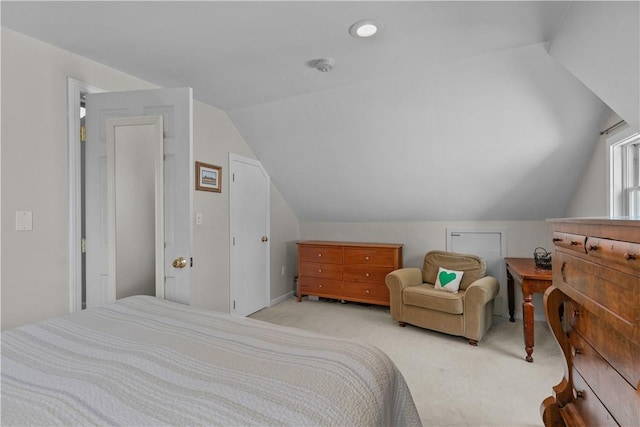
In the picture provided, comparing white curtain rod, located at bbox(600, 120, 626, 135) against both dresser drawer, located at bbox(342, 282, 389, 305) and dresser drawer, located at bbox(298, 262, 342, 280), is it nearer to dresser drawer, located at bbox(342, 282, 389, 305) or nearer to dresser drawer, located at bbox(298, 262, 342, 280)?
dresser drawer, located at bbox(342, 282, 389, 305)

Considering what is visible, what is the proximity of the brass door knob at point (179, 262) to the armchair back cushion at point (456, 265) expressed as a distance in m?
2.80

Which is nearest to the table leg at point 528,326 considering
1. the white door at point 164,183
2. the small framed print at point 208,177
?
the white door at point 164,183

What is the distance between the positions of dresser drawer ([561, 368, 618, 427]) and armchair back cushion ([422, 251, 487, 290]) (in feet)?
6.93

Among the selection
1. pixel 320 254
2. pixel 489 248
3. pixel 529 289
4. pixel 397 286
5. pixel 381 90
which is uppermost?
pixel 381 90

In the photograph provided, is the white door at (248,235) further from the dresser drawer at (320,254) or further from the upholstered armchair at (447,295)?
the upholstered armchair at (447,295)

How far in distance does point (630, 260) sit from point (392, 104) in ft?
7.75

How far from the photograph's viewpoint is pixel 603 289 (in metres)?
1.03

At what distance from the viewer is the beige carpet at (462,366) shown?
6.61 feet

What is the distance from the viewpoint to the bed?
2.77 ft

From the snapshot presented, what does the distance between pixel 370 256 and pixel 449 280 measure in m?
1.03

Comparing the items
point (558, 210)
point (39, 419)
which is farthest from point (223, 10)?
point (558, 210)

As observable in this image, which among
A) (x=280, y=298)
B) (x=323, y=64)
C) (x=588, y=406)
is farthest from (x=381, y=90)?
(x=280, y=298)

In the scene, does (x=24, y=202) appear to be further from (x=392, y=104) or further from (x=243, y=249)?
(x=392, y=104)

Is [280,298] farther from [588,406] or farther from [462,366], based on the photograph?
[588,406]
